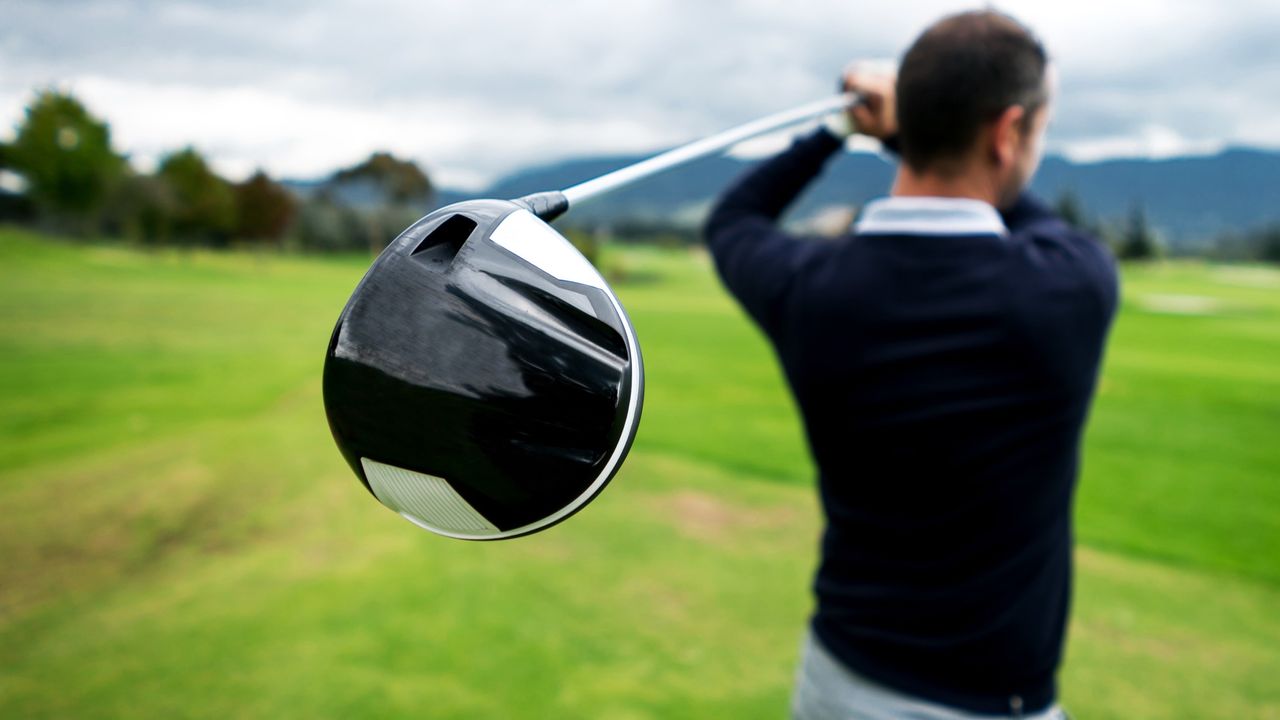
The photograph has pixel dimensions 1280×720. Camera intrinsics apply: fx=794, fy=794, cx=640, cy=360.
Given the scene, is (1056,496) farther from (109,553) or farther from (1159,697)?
(109,553)

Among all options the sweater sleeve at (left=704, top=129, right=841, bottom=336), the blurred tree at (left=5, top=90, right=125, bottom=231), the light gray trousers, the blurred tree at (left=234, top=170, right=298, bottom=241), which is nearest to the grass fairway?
the light gray trousers

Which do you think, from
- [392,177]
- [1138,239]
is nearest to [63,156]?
[392,177]

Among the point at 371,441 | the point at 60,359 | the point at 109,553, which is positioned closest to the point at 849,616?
the point at 371,441

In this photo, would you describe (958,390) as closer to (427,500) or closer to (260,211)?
(427,500)

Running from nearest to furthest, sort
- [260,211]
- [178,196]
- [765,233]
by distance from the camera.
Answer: [765,233] < [178,196] < [260,211]

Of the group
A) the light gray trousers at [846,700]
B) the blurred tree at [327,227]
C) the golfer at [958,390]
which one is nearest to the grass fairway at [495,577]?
the light gray trousers at [846,700]

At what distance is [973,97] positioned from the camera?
1489mm

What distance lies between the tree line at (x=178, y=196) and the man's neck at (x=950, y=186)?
46.2m

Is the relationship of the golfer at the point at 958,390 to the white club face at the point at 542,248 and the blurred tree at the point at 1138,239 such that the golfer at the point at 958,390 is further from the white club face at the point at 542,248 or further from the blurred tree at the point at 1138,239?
the blurred tree at the point at 1138,239

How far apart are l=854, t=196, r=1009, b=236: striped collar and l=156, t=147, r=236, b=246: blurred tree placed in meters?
62.9

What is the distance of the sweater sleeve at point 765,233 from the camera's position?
69.4 inches

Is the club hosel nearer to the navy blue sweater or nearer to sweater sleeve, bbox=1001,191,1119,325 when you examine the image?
the navy blue sweater

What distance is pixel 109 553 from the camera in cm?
456

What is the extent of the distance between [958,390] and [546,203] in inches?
38.2
